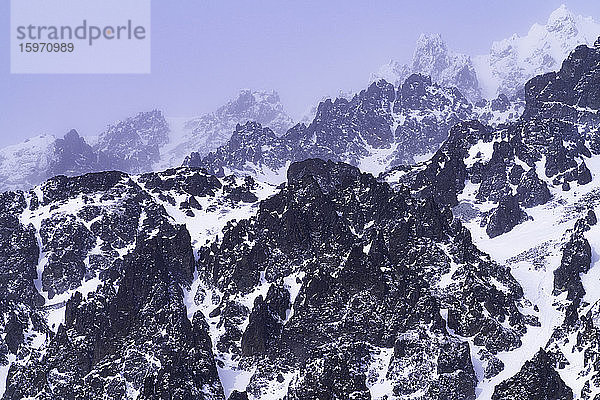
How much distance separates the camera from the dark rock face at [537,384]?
108500 millimetres

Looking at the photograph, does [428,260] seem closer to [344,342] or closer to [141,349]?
[344,342]

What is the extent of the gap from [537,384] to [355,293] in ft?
141

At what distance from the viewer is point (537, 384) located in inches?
4299

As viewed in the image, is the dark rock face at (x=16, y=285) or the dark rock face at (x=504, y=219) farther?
the dark rock face at (x=504, y=219)

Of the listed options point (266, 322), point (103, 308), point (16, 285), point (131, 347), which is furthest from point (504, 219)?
point (16, 285)

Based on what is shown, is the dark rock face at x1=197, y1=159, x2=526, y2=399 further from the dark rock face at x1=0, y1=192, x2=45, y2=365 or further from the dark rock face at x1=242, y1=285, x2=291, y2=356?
the dark rock face at x1=0, y1=192, x2=45, y2=365

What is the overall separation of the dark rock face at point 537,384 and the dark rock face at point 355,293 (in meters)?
9.67

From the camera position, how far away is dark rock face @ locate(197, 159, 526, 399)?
124938 mm

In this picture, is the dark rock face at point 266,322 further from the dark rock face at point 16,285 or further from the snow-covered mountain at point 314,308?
the dark rock face at point 16,285

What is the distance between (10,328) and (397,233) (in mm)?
93604

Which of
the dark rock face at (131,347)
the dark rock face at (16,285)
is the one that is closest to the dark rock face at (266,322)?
the dark rock face at (131,347)

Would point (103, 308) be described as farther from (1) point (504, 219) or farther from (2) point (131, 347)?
(1) point (504, 219)

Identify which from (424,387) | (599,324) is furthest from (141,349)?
(599,324)

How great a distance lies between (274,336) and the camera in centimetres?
13838
